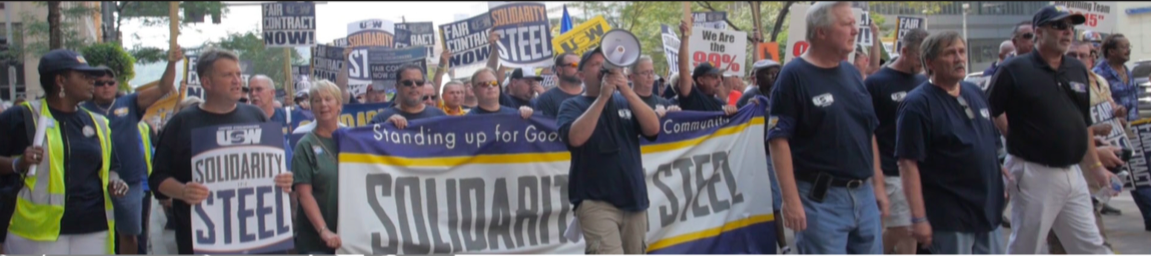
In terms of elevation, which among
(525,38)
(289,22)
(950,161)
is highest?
(289,22)

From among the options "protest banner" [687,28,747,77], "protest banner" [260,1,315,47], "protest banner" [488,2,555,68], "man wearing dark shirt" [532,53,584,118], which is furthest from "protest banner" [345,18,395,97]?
"man wearing dark shirt" [532,53,584,118]

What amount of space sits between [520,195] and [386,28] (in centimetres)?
857

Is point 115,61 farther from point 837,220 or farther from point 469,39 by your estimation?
point 837,220

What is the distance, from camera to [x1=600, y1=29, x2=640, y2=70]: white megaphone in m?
5.88

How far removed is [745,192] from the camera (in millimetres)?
8039

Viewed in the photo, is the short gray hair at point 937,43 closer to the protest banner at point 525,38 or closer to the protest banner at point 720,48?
the protest banner at point 720,48

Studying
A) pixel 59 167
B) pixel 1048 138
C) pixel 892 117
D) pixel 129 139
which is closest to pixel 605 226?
pixel 892 117

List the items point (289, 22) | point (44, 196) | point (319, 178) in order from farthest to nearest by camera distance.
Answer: point (289, 22) → point (319, 178) → point (44, 196)

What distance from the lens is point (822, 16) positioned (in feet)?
17.4

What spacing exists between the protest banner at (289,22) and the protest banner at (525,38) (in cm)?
276

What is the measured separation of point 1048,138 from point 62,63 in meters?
5.16

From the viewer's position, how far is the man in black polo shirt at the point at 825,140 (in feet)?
17.2

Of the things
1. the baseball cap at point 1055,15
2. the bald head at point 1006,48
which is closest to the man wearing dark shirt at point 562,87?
the baseball cap at point 1055,15

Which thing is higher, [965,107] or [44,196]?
[965,107]
